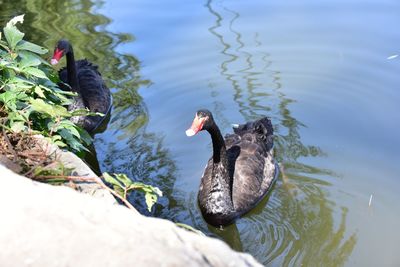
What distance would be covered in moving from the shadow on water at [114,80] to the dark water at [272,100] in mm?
17

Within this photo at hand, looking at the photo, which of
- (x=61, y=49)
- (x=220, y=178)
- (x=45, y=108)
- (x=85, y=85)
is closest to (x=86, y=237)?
(x=45, y=108)

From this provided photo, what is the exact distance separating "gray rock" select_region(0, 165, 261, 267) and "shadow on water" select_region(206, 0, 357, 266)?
2.39 m

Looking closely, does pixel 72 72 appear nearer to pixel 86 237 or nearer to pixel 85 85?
pixel 85 85

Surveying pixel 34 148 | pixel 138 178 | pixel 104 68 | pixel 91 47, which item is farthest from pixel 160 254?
pixel 91 47

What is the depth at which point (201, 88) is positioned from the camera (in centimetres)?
657

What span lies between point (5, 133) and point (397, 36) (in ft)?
17.6

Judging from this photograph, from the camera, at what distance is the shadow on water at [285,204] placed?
4203mm

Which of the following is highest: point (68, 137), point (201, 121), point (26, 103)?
point (26, 103)

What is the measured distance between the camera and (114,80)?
23.5 feet

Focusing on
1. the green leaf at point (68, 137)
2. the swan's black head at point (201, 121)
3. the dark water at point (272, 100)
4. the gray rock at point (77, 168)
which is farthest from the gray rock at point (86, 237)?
the swan's black head at point (201, 121)

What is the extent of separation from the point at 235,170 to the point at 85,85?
7.76ft

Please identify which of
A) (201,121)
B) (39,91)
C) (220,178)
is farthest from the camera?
(220,178)

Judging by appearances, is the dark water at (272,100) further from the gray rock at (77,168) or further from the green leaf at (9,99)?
the green leaf at (9,99)

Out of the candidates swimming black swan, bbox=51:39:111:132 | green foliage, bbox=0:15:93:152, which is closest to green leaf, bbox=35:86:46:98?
green foliage, bbox=0:15:93:152
